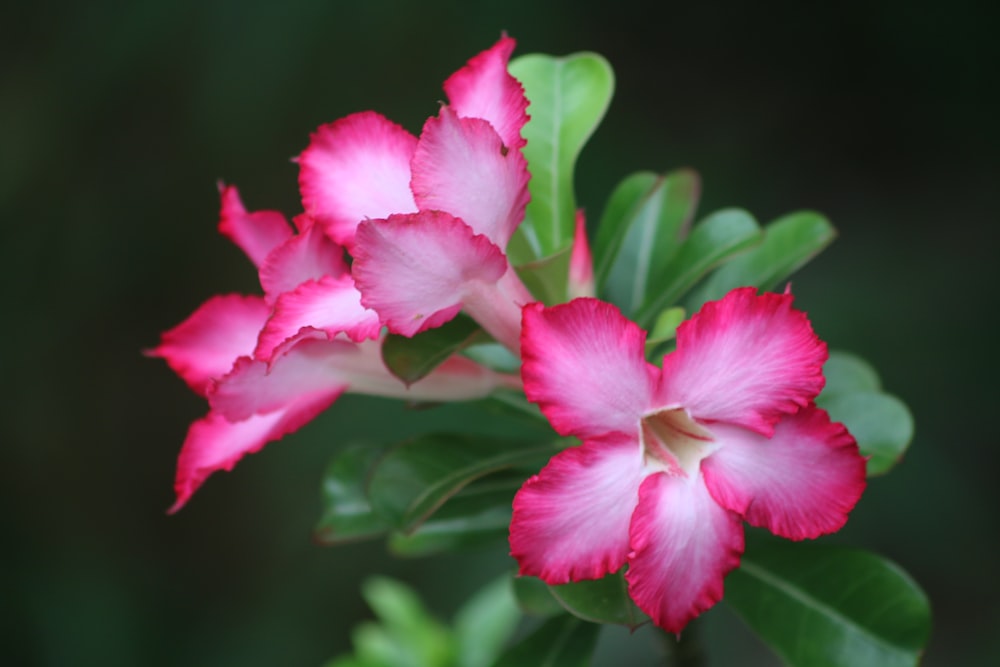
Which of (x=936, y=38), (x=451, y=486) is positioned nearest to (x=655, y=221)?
(x=451, y=486)

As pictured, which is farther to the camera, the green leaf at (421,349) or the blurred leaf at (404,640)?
the blurred leaf at (404,640)

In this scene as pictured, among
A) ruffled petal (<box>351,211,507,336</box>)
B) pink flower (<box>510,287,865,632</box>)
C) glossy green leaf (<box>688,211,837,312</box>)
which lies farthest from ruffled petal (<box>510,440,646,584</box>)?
glossy green leaf (<box>688,211,837,312</box>)

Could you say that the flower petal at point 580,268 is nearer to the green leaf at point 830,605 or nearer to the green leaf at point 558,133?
the green leaf at point 558,133

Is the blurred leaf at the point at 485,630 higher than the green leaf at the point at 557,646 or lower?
lower

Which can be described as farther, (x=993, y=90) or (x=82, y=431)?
(x=82, y=431)

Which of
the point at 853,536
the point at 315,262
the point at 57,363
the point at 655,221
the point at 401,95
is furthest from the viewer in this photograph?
the point at 57,363

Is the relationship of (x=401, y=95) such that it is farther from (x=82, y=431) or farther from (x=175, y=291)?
(x=82, y=431)

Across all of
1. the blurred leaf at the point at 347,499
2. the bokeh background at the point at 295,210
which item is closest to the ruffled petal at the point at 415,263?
the blurred leaf at the point at 347,499

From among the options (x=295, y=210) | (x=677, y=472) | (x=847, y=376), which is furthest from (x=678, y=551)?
(x=295, y=210)
